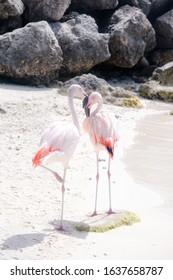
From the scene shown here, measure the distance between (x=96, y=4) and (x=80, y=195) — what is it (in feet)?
41.0

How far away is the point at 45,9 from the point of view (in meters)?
15.4

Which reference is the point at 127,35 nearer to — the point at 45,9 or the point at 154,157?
the point at 45,9

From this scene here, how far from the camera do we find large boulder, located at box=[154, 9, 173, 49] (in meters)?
18.2

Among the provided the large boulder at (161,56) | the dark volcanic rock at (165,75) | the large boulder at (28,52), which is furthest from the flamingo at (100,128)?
the large boulder at (161,56)

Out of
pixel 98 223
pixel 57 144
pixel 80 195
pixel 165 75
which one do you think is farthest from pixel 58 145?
pixel 165 75

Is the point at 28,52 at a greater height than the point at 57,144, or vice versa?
the point at 57,144

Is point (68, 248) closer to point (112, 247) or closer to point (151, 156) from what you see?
point (112, 247)

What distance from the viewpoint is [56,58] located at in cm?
1414

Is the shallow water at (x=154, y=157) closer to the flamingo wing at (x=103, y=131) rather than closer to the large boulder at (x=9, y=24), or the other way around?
the flamingo wing at (x=103, y=131)

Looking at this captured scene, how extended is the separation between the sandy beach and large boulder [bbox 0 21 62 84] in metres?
3.60

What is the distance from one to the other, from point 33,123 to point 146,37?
9.74m

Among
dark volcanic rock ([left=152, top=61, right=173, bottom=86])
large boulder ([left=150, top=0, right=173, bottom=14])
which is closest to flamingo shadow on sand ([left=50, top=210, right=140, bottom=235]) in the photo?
dark volcanic rock ([left=152, top=61, right=173, bottom=86])

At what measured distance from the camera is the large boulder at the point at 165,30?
1816 centimetres

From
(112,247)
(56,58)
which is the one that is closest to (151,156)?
(112,247)
